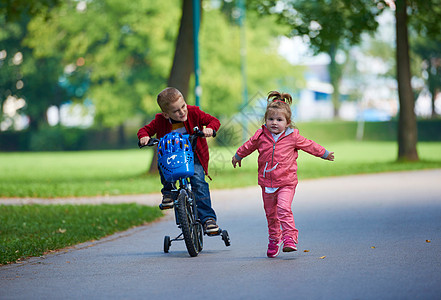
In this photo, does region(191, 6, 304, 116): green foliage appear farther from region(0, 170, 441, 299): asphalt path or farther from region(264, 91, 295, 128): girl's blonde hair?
region(264, 91, 295, 128): girl's blonde hair

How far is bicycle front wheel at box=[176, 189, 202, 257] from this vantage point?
23.5ft

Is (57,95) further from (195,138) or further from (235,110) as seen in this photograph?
(195,138)

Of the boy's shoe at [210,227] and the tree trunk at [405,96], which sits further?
the tree trunk at [405,96]

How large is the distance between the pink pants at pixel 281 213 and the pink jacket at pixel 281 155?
101 millimetres

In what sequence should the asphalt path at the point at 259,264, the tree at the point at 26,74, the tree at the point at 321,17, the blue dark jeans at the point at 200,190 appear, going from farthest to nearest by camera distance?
the tree at the point at 26,74 → the tree at the point at 321,17 → the blue dark jeans at the point at 200,190 → the asphalt path at the point at 259,264

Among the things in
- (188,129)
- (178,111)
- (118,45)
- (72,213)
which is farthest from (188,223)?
(118,45)

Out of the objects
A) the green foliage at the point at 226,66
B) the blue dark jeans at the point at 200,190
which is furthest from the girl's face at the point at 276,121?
the green foliage at the point at 226,66

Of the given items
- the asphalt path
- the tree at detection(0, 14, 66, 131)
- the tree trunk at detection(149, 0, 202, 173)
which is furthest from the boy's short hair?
the tree at detection(0, 14, 66, 131)

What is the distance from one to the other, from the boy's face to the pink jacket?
2.61 ft

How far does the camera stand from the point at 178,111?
736cm

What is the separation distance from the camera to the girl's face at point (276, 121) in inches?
283

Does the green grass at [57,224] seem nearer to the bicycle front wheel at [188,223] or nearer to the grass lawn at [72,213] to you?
the grass lawn at [72,213]

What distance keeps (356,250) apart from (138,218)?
4.73 m

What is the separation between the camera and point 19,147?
57.4 m
